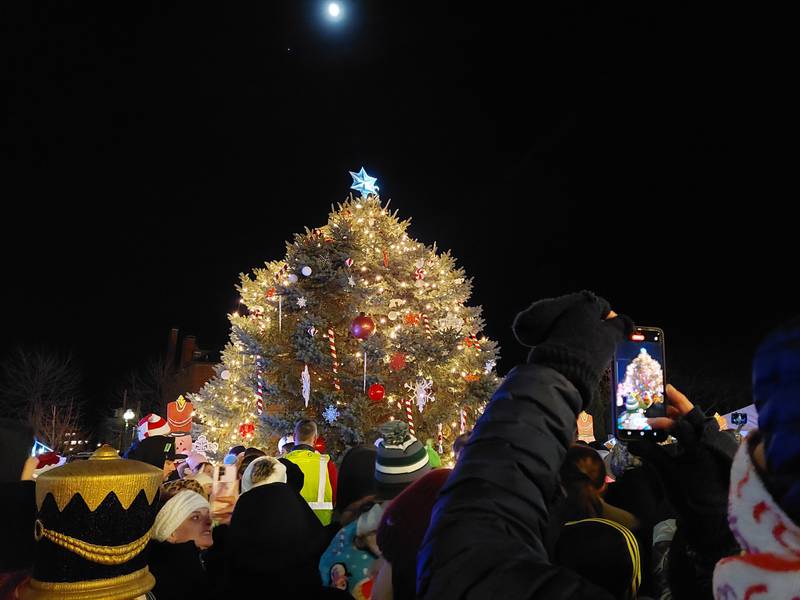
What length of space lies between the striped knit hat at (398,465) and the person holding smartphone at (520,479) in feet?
10.1

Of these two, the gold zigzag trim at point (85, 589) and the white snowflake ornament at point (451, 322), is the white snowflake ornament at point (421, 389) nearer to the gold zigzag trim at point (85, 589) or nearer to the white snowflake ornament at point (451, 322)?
the white snowflake ornament at point (451, 322)

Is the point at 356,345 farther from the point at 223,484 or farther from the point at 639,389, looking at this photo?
the point at 639,389

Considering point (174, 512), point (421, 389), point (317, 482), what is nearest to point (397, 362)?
point (421, 389)

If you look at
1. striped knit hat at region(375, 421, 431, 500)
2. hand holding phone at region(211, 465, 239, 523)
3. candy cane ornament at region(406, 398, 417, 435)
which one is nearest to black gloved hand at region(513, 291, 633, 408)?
striped knit hat at region(375, 421, 431, 500)

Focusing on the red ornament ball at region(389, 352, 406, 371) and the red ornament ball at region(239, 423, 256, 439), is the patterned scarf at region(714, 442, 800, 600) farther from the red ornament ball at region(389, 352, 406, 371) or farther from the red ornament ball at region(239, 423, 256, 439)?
the red ornament ball at region(239, 423, 256, 439)

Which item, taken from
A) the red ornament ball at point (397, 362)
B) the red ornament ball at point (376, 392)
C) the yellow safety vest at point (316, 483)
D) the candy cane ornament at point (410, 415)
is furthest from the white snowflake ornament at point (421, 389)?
the yellow safety vest at point (316, 483)

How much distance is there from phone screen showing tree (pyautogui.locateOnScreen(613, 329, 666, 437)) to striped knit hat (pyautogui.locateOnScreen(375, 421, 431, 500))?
207 cm

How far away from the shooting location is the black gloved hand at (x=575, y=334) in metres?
1.23

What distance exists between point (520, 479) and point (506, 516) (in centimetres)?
7

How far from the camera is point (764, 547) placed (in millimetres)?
925

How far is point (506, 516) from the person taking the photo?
1.09 metres

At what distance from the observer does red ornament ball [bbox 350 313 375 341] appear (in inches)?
562

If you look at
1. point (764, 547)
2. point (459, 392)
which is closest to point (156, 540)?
point (764, 547)

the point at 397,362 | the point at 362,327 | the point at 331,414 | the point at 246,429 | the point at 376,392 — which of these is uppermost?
the point at 362,327
